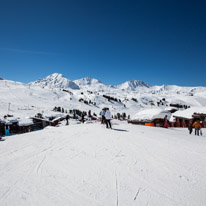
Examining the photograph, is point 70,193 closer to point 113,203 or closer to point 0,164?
point 113,203

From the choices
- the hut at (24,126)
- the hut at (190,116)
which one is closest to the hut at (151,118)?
the hut at (190,116)

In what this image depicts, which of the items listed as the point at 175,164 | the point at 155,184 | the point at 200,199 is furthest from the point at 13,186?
the point at 175,164

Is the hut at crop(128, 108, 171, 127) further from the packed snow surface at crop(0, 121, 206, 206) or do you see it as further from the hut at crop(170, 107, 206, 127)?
the packed snow surface at crop(0, 121, 206, 206)

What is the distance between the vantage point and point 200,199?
226cm

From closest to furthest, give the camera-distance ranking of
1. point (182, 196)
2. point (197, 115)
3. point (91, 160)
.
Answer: point (182, 196)
point (91, 160)
point (197, 115)

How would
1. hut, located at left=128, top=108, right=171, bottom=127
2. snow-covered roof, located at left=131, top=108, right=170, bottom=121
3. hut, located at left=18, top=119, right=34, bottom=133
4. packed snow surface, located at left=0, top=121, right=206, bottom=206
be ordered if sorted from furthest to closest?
snow-covered roof, located at left=131, top=108, right=170, bottom=121 → hut, located at left=128, top=108, right=171, bottom=127 → hut, located at left=18, top=119, right=34, bottom=133 → packed snow surface, located at left=0, top=121, right=206, bottom=206

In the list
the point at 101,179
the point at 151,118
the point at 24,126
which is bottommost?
the point at 24,126

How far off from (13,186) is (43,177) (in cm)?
53

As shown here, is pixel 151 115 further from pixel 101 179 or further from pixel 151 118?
pixel 101 179

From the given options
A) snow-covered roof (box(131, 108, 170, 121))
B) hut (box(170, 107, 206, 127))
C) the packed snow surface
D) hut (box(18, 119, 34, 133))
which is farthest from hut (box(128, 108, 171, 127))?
the packed snow surface

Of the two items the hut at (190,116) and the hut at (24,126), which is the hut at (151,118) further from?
the hut at (24,126)

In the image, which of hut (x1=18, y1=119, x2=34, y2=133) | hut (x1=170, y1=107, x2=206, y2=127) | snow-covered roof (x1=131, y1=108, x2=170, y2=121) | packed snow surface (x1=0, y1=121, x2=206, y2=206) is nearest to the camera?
packed snow surface (x1=0, y1=121, x2=206, y2=206)

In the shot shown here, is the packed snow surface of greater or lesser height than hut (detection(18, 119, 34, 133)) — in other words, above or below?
above

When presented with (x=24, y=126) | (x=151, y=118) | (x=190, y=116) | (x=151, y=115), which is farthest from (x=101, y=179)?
(x=190, y=116)
